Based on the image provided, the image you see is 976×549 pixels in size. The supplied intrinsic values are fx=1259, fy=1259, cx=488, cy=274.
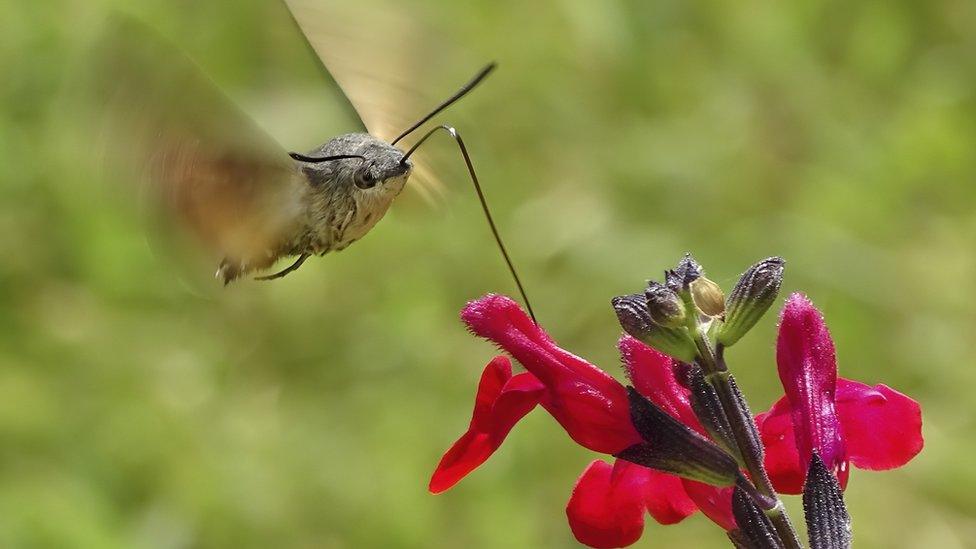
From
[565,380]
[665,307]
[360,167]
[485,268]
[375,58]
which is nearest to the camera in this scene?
[665,307]

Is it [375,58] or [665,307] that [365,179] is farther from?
[665,307]

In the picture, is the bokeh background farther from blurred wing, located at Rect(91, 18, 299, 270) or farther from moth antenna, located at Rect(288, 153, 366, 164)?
blurred wing, located at Rect(91, 18, 299, 270)

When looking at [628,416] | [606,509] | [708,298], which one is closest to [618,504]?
[606,509]

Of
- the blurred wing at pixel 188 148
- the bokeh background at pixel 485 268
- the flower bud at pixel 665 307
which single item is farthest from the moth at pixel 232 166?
the bokeh background at pixel 485 268

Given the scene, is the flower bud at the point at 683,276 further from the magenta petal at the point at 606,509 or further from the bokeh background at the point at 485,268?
the bokeh background at the point at 485,268

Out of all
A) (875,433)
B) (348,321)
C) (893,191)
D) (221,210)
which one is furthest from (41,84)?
(875,433)

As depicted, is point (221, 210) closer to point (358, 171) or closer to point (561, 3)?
point (358, 171)
